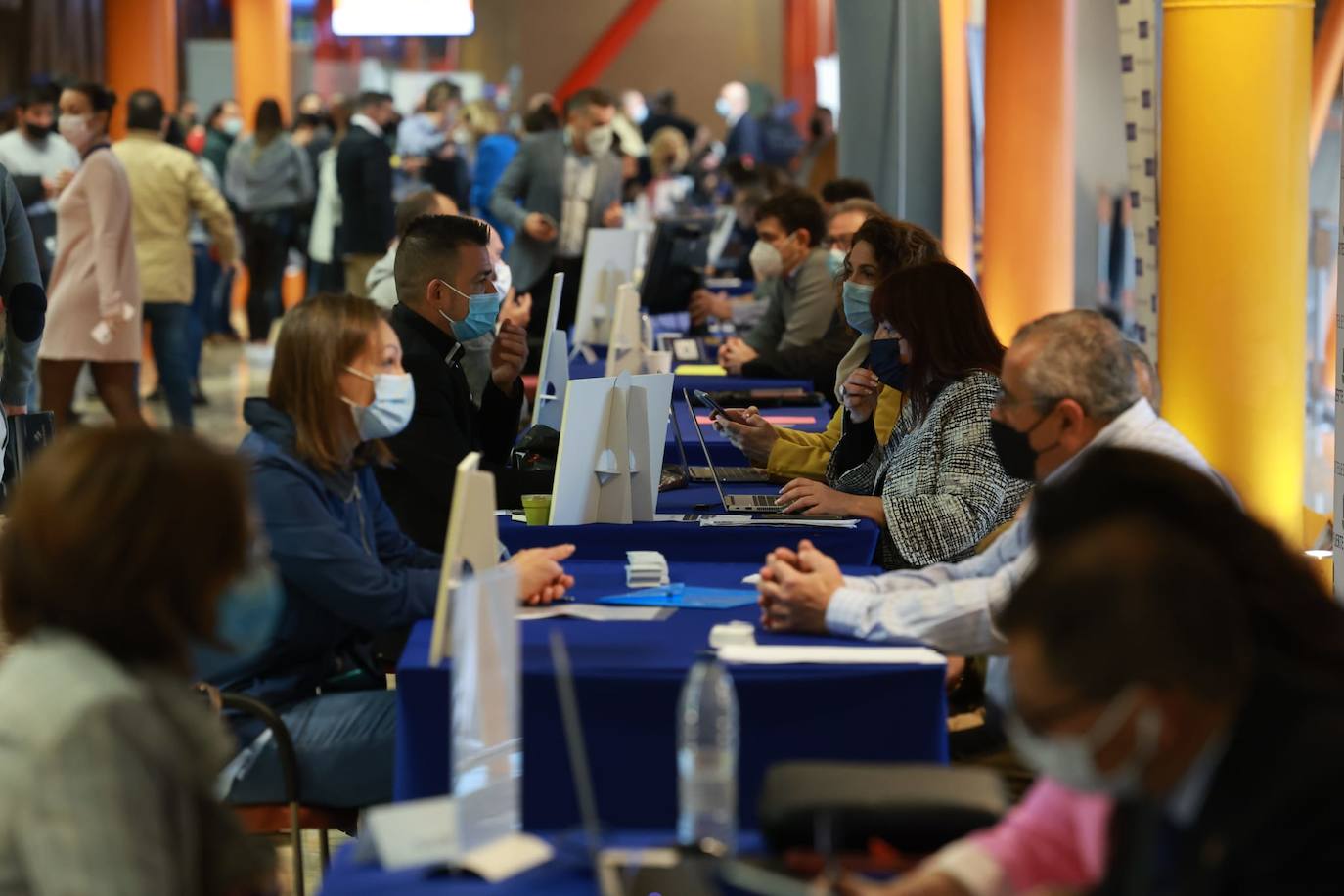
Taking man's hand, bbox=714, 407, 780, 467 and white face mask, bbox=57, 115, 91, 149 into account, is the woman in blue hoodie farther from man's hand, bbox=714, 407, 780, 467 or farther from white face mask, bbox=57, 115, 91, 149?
white face mask, bbox=57, 115, 91, 149

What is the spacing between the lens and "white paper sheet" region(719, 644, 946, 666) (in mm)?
2572

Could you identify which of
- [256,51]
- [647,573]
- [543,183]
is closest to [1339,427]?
[647,573]

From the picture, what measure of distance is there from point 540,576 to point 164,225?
5.81m

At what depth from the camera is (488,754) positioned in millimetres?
2031

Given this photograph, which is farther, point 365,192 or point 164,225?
point 365,192

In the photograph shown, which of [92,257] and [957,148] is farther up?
[957,148]

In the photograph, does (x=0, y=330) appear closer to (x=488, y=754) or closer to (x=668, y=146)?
(x=488, y=754)

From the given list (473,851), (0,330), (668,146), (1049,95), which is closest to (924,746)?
(473,851)

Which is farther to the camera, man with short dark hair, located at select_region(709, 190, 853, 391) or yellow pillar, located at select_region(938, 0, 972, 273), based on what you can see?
yellow pillar, located at select_region(938, 0, 972, 273)

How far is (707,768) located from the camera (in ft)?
6.38

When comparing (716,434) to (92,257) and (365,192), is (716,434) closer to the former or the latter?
(92,257)

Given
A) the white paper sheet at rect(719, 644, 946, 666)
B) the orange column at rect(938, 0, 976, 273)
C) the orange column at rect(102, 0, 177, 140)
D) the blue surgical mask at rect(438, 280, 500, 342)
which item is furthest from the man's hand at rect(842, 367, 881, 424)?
the orange column at rect(102, 0, 177, 140)

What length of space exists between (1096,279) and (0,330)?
7.81 metres

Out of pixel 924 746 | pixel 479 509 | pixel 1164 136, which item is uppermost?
pixel 1164 136
